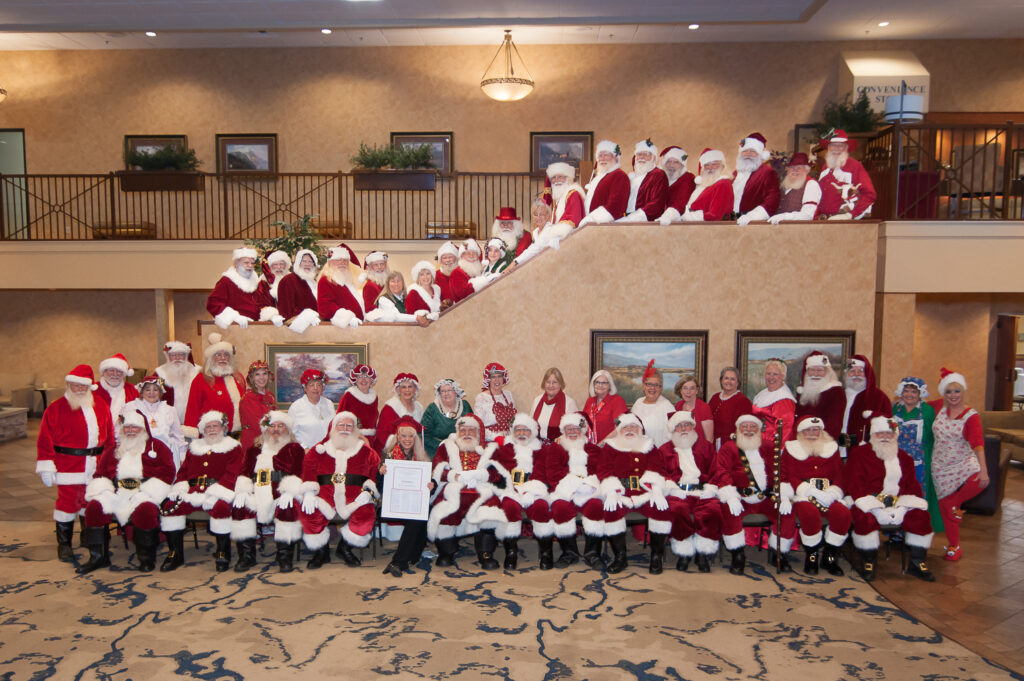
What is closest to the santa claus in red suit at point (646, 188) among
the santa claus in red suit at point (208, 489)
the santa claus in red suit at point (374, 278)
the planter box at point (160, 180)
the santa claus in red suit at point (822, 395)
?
the santa claus in red suit at point (822, 395)

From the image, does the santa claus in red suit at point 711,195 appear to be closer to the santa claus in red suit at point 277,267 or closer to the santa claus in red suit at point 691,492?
the santa claus in red suit at point 691,492

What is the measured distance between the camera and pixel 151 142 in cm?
1312

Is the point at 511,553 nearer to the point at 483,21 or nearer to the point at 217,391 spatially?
the point at 217,391

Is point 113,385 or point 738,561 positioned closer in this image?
point 738,561

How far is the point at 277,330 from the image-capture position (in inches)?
265

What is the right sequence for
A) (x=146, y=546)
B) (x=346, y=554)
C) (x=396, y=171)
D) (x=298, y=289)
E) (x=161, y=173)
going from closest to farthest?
(x=146, y=546)
(x=346, y=554)
(x=298, y=289)
(x=396, y=171)
(x=161, y=173)

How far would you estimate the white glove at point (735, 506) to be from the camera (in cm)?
530

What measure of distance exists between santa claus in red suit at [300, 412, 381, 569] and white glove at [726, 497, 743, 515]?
2667mm

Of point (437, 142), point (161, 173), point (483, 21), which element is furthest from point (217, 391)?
Answer: point (437, 142)

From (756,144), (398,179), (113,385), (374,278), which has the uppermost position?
(398,179)

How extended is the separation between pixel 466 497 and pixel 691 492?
1710 millimetres

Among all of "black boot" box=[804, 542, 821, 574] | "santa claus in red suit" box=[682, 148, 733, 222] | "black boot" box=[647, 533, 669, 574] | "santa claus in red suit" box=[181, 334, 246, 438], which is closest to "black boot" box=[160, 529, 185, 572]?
"santa claus in red suit" box=[181, 334, 246, 438]

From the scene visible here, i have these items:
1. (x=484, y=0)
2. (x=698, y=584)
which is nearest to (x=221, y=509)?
(x=698, y=584)

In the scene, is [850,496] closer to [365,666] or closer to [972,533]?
[972,533]
